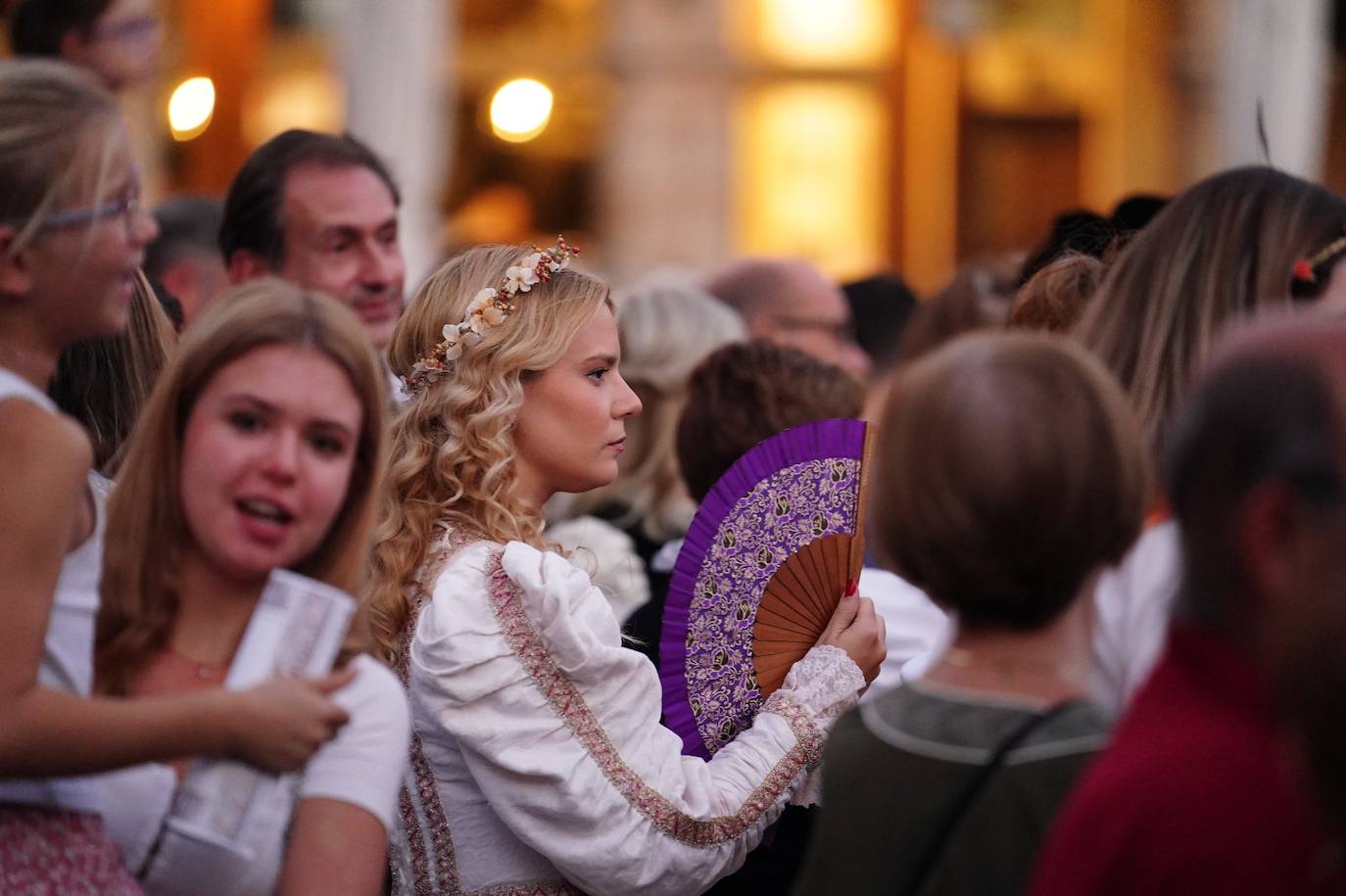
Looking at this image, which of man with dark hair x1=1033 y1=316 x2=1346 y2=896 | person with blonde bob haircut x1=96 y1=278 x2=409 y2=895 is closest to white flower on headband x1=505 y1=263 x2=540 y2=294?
person with blonde bob haircut x1=96 y1=278 x2=409 y2=895

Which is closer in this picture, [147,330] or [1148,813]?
[1148,813]

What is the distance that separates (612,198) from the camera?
15672 mm

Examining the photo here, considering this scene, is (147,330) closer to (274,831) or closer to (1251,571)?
(274,831)

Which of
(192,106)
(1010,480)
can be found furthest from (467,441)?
(192,106)

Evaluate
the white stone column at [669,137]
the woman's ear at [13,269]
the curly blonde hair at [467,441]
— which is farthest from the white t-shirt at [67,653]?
the white stone column at [669,137]

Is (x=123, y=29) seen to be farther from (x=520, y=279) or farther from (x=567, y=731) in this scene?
(x=567, y=731)

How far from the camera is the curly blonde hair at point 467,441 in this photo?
3121 millimetres

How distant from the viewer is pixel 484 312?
127 inches

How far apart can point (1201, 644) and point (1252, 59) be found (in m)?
7.58

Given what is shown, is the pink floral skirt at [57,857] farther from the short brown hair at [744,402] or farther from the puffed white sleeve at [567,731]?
the short brown hair at [744,402]

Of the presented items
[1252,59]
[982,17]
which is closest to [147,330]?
[1252,59]

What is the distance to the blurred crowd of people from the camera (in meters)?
1.69

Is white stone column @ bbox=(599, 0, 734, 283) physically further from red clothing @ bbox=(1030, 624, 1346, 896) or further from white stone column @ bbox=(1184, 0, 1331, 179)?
red clothing @ bbox=(1030, 624, 1346, 896)

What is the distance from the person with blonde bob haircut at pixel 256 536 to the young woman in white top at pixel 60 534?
8 centimetres
